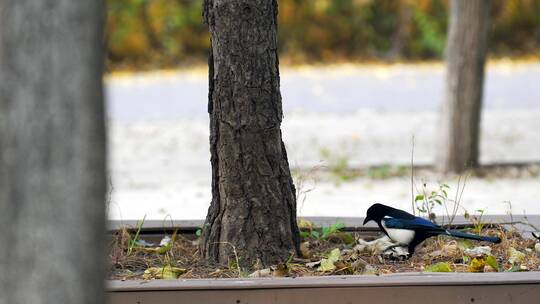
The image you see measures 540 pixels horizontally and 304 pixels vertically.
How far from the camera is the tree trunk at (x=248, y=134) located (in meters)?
4.09

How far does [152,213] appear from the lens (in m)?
7.56

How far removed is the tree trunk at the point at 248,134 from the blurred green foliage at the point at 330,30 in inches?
587

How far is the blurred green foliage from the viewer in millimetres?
19141

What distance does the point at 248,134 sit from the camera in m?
4.09

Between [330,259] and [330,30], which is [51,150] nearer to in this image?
[330,259]

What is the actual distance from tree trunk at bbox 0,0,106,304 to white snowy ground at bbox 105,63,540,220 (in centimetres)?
383

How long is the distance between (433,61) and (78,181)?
17.7m

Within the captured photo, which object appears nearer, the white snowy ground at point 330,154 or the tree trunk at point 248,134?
the tree trunk at point 248,134

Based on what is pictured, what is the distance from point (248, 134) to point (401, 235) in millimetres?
748

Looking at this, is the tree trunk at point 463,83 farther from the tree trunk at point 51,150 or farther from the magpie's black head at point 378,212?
the tree trunk at point 51,150

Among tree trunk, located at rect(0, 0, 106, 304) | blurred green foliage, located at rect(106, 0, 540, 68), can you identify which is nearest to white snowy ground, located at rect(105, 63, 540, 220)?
tree trunk, located at rect(0, 0, 106, 304)

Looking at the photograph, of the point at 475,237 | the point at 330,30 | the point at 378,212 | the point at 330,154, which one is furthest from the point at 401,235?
the point at 330,30

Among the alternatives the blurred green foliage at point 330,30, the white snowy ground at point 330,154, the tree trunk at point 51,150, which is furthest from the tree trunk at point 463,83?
the blurred green foliage at point 330,30

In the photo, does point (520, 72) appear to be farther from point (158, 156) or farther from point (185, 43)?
point (158, 156)
